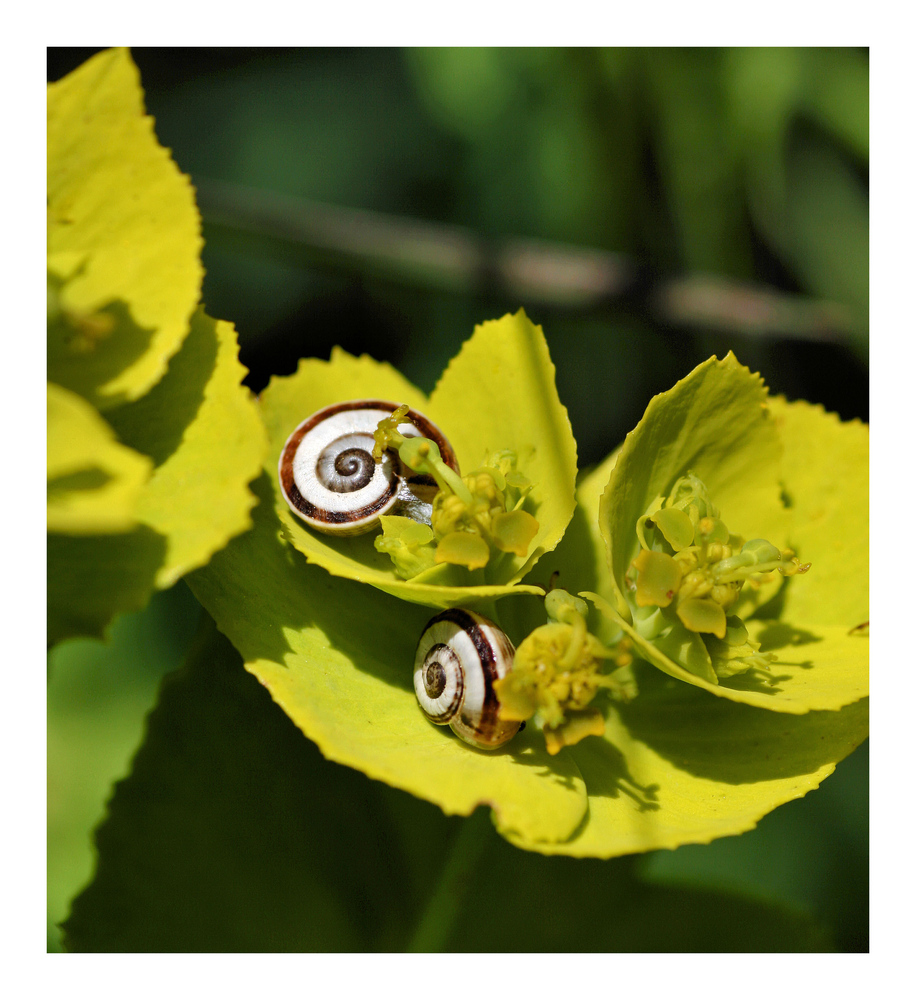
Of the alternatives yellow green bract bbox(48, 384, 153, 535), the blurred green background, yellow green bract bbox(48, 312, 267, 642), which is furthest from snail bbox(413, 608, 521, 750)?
the blurred green background

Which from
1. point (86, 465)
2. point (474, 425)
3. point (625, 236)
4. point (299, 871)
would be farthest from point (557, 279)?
point (86, 465)

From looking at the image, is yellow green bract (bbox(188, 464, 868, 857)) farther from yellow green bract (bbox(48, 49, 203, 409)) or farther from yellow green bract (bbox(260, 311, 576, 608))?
yellow green bract (bbox(48, 49, 203, 409))

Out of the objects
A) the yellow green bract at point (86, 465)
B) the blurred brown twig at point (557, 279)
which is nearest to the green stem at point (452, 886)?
the yellow green bract at point (86, 465)

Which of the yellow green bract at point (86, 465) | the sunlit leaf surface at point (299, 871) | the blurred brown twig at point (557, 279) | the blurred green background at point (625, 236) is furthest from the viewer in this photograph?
the blurred brown twig at point (557, 279)

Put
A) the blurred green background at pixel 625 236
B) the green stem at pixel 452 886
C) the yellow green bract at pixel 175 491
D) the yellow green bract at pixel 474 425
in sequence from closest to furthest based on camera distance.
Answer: the yellow green bract at pixel 175 491 < the yellow green bract at pixel 474 425 < the green stem at pixel 452 886 < the blurred green background at pixel 625 236

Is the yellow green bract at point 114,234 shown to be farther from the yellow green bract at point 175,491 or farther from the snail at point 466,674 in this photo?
the snail at point 466,674

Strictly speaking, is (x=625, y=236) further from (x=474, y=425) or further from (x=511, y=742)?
(x=511, y=742)

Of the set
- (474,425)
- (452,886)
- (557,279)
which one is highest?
(557,279)
